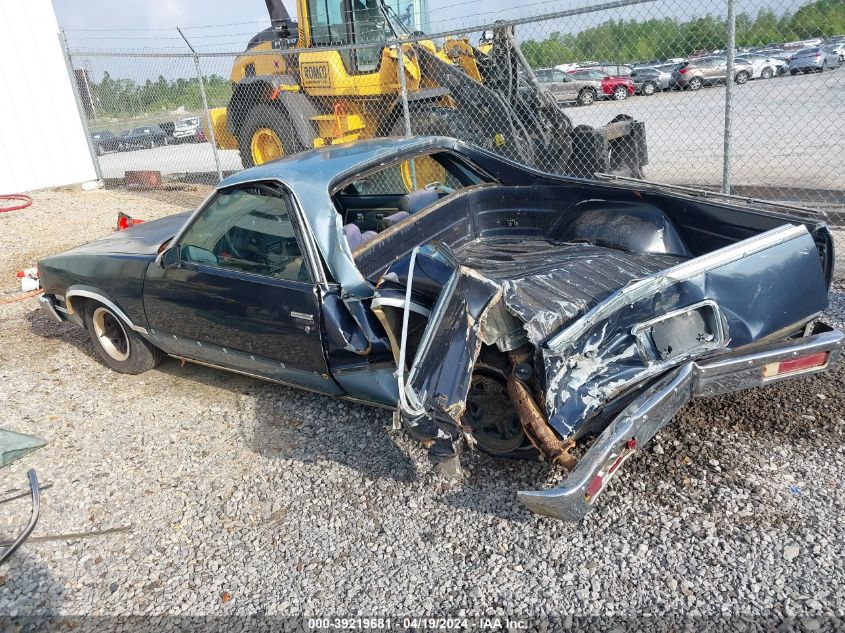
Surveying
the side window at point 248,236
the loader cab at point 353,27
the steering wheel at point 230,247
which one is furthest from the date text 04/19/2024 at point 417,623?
the loader cab at point 353,27

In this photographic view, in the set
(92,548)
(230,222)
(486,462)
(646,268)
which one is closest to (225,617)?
(92,548)

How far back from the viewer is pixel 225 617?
257cm

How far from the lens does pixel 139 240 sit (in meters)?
4.66

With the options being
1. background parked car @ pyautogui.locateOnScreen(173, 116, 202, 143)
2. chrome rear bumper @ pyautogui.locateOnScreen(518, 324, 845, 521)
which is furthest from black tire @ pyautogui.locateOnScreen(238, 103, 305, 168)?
chrome rear bumper @ pyautogui.locateOnScreen(518, 324, 845, 521)

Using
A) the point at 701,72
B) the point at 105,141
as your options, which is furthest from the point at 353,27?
the point at 105,141

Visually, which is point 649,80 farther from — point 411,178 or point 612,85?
point 411,178

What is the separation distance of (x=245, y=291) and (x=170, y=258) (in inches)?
27.0

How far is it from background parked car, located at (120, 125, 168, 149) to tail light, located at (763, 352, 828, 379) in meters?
13.3

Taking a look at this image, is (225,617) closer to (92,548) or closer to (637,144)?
(92,548)

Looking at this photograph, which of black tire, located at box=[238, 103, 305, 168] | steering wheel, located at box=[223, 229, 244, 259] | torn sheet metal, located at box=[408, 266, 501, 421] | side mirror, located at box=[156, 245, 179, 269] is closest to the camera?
torn sheet metal, located at box=[408, 266, 501, 421]

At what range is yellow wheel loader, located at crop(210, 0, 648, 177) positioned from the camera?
7320 millimetres

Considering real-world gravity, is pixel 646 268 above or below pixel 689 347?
above

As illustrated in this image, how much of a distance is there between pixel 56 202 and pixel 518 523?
11910 mm

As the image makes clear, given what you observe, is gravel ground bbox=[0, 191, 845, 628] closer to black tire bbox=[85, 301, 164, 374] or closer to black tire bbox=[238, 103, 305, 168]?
black tire bbox=[85, 301, 164, 374]
